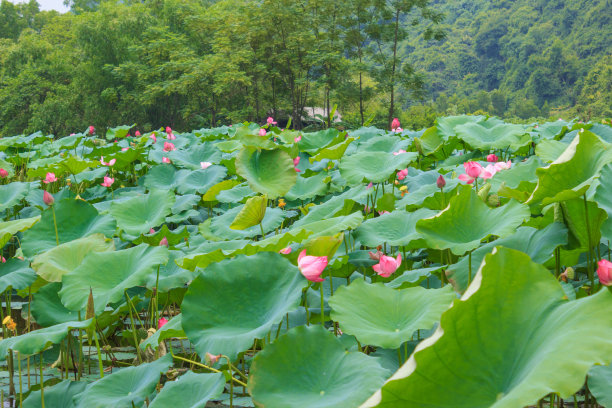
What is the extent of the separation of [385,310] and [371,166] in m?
0.79

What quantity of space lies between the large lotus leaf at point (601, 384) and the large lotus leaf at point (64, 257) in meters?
1.14

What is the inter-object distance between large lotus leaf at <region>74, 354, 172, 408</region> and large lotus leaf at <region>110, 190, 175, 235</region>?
0.66m

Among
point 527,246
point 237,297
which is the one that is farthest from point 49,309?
point 527,246

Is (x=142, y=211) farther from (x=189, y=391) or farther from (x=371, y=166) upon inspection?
(x=189, y=391)

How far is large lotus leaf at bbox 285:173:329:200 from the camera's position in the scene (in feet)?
5.61

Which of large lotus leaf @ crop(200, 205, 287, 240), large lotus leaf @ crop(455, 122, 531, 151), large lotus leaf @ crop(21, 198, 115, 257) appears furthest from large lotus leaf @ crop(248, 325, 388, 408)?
large lotus leaf @ crop(455, 122, 531, 151)

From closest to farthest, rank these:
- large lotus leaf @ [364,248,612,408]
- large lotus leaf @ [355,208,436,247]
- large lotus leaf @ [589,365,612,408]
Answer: large lotus leaf @ [364,248,612,408]
large lotus leaf @ [589,365,612,408]
large lotus leaf @ [355,208,436,247]

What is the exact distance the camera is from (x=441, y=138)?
2.23m

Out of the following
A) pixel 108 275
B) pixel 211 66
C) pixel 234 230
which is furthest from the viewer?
pixel 211 66

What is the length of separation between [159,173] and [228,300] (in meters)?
1.63

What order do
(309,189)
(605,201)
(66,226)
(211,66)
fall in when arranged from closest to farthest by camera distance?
(605,201) → (66,226) → (309,189) → (211,66)

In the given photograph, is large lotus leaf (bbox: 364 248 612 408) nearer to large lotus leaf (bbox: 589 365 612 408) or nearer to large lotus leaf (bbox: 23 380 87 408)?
large lotus leaf (bbox: 589 365 612 408)

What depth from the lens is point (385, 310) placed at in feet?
2.74

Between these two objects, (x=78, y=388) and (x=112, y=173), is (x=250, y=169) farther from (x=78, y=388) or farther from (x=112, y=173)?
(x=112, y=173)
